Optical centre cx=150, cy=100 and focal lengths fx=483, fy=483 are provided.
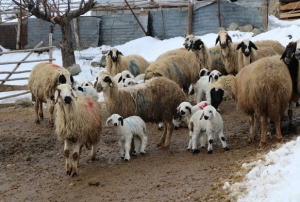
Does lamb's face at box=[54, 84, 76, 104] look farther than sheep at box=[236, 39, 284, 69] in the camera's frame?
No

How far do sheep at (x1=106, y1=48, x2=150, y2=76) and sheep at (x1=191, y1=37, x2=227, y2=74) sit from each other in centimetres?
182

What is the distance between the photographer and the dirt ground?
6.86m

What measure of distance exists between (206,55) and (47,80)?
459 centimetres

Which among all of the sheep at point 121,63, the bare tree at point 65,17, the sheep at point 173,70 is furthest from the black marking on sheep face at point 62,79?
the bare tree at point 65,17

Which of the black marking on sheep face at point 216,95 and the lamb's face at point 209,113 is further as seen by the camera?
the black marking on sheep face at point 216,95

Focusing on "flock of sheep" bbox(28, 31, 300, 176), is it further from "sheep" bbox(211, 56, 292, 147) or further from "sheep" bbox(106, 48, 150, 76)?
"sheep" bbox(106, 48, 150, 76)

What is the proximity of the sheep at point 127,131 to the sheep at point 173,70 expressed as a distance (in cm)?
299

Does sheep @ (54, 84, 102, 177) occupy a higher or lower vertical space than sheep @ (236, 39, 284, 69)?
lower

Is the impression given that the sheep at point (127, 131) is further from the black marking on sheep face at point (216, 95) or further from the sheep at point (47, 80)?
the sheep at point (47, 80)

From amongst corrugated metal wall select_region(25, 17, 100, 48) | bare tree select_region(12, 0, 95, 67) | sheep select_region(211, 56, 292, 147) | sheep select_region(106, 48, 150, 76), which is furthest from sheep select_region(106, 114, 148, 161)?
corrugated metal wall select_region(25, 17, 100, 48)

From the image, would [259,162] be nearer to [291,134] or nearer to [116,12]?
[291,134]

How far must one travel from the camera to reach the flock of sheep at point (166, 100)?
27.0 feet

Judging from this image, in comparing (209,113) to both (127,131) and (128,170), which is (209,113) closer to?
(127,131)

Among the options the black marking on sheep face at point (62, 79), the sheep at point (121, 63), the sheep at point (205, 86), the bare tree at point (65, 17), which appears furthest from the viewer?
the bare tree at point (65, 17)
